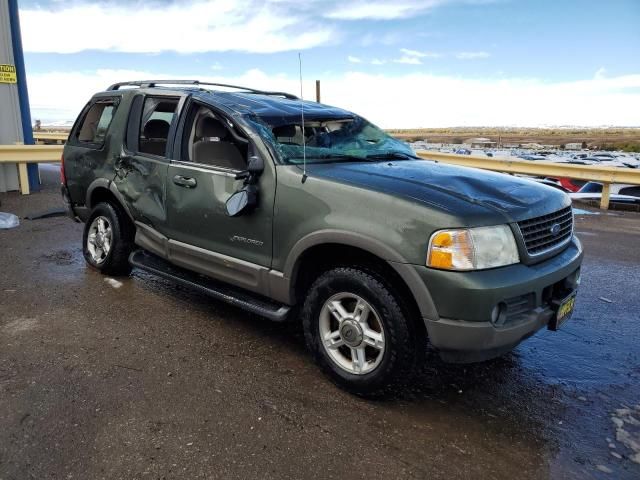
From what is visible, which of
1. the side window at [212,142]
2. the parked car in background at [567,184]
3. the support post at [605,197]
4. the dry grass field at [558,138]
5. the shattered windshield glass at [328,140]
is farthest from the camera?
the dry grass field at [558,138]

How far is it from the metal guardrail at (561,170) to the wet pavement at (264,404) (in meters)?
5.62

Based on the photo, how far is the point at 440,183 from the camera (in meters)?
3.04

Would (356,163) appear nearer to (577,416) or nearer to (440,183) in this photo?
(440,183)

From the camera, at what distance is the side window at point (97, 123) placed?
16.2 ft

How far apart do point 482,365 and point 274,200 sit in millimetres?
1811

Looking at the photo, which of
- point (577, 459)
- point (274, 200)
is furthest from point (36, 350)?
point (577, 459)

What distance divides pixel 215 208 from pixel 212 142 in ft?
1.84

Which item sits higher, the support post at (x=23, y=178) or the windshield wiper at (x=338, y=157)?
the windshield wiper at (x=338, y=157)

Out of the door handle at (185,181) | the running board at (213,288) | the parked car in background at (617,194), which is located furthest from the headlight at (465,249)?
the parked car in background at (617,194)

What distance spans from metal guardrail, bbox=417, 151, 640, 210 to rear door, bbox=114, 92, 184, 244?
7.11m

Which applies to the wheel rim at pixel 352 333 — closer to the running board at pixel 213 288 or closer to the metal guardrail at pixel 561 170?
the running board at pixel 213 288

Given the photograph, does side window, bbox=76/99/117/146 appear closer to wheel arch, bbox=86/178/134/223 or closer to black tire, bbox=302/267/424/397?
wheel arch, bbox=86/178/134/223

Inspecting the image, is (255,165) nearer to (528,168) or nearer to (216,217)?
(216,217)

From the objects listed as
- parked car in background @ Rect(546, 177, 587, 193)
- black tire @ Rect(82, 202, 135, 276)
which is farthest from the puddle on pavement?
black tire @ Rect(82, 202, 135, 276)
